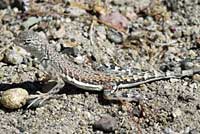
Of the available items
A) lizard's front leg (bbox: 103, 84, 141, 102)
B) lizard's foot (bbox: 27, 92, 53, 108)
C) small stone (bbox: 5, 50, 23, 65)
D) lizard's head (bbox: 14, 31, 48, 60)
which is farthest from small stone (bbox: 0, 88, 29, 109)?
lizard's front leg (bbox: 103, 84, 141, 102)

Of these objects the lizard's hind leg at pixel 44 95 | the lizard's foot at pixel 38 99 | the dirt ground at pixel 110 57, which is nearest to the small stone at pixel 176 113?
the dirt ground at pixel 110 57

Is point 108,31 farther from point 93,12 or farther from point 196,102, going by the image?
point 196,102

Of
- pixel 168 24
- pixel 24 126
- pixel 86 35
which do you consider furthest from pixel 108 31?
pixel 24 126

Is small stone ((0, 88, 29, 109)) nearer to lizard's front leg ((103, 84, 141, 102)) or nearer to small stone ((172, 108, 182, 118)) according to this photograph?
lizard's front leg ((103, 84, 141, 102))

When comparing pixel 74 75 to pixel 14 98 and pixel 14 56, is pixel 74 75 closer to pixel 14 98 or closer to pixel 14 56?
pixel 14 98

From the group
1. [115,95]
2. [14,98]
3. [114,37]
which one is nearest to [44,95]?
[14,98]

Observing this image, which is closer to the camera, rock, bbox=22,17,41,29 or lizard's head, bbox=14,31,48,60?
lizard's head, bbox=14,31,48,60
